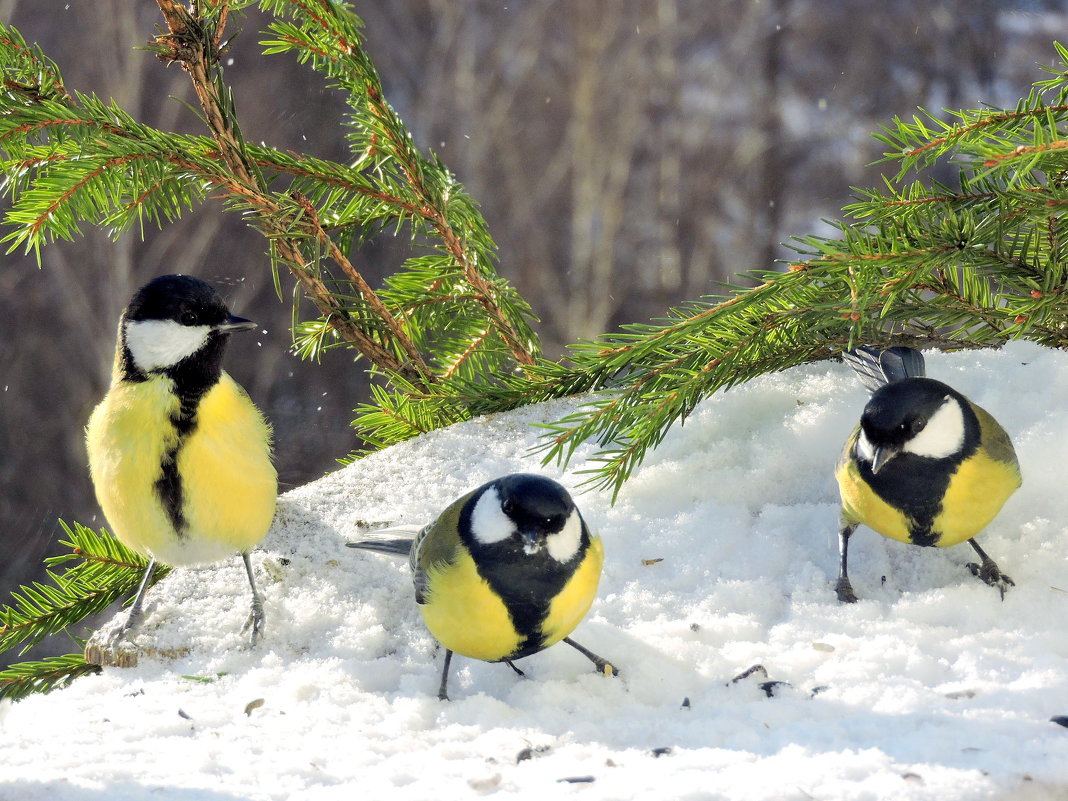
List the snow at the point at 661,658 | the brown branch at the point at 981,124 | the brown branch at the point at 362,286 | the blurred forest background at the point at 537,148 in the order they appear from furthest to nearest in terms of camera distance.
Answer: the blurred forest background at the point at 537,148, the brown branch at the point at 362,286, the brown branch at the point at 981,124, the snow at the point at 661,658

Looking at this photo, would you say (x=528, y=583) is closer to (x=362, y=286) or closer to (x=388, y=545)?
(x=388, y=545)

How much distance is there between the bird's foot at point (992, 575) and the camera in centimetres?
132

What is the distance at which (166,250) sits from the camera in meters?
5.07

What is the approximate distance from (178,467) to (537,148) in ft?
14.3

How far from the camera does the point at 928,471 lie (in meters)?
1.32

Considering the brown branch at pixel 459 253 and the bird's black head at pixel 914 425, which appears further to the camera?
the brown branch at pixel 459 253

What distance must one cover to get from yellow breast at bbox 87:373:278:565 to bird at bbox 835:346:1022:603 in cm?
88

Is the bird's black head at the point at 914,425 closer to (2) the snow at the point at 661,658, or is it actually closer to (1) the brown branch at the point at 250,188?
(2) the snow at the point at 661,658

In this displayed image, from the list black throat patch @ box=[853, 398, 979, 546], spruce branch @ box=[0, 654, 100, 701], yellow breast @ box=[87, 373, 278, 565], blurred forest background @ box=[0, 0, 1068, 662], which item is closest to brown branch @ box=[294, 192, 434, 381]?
yellow breast @ box=[87, 373, 278, 565]

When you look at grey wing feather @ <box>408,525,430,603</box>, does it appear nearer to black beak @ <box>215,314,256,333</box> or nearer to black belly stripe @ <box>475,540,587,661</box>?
black belly stripe @ <box>475,540,587,661</box>

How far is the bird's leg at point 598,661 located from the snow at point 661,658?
14 millimetres

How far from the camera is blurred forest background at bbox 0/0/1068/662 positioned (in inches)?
196

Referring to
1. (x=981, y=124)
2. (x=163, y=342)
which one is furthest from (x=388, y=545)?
(x=981, y=124)

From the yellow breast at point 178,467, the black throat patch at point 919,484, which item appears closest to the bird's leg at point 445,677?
the yellow breast at point 178,467
